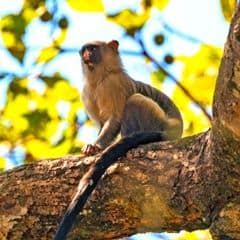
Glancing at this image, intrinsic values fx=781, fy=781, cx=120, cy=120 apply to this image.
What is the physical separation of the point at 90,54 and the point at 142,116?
1.35 m

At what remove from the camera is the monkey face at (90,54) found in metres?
7.99

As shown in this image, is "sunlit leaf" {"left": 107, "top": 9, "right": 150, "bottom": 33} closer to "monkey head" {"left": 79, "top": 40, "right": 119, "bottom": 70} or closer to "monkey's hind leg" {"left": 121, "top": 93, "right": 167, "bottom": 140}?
"monkey's hind leg" {"left": 121, "top": 93, "right": 167, "bottom": 140}

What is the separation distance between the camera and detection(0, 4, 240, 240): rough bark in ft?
14.0

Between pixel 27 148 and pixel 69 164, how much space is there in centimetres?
187

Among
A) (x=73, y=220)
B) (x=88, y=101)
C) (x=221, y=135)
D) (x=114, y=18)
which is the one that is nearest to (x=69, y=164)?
(x=73, y=220)

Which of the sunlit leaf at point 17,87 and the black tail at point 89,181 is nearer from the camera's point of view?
the black tail at point 89,181

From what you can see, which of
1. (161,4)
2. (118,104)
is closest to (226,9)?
(161,4)

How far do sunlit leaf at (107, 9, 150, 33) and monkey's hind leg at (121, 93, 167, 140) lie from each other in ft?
3.41

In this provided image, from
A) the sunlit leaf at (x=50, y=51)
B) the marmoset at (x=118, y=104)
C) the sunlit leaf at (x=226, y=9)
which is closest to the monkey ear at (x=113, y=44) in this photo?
the marmoset at (x=118, y=104)

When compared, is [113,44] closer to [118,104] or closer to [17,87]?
[118,104]

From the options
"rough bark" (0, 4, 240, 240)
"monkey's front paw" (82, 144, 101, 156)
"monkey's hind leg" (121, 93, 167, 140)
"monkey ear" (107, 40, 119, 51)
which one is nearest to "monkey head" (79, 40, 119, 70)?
"monkey ear" (107, 40, 119, 51)

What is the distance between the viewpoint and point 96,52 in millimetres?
8125

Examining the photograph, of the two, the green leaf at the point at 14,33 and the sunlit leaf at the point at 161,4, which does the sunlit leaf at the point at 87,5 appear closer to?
the green leaf at the point at 14,33

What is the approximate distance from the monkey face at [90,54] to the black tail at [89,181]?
2763 mm
